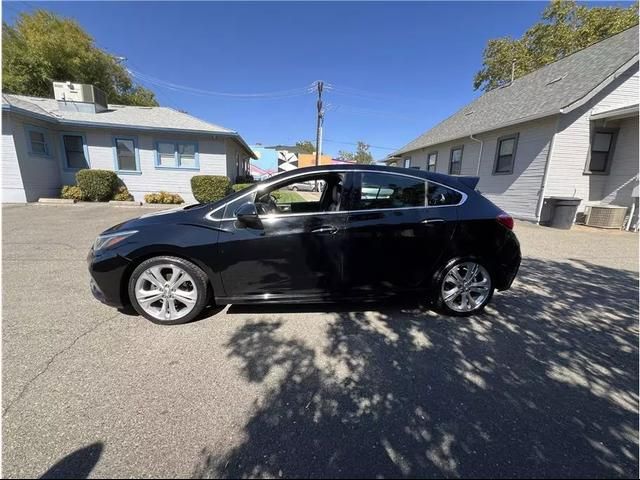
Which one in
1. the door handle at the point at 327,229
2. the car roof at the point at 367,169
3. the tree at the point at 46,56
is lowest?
the door handle at the point at 327,229

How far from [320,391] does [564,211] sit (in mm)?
10769

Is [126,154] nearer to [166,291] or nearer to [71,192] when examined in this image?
[71,192]

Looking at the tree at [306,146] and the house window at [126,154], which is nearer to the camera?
the house window at [126,154]

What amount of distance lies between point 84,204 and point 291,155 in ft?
30.8

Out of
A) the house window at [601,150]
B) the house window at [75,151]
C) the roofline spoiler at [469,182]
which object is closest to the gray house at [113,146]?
the house window at [75,151]

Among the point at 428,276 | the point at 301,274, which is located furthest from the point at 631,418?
the point at 301,274

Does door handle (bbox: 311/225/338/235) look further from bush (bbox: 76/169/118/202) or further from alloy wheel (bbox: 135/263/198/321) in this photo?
bush (bbox: 76/169/118/202)

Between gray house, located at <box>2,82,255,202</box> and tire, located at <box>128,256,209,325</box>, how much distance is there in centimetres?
1181

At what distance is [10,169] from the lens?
448 inches

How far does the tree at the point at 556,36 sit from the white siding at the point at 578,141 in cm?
1074

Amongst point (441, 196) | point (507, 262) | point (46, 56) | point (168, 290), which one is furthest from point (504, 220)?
point (46, 56)

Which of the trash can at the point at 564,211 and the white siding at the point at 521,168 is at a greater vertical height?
the white siding at the point at 521,168

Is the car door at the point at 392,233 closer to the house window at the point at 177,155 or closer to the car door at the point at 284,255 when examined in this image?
the car door at the point at 284,255

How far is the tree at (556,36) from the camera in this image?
65.5ft
